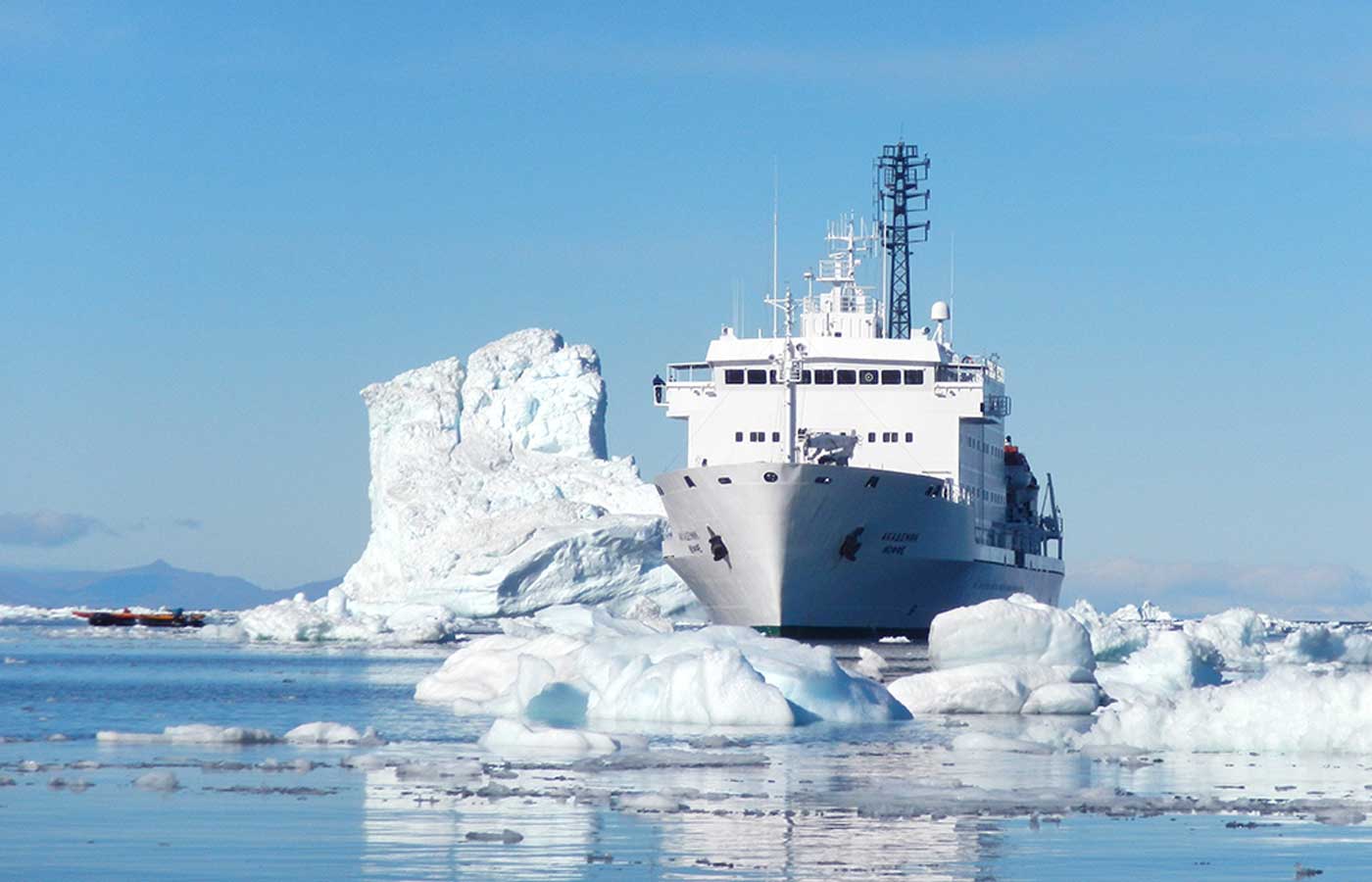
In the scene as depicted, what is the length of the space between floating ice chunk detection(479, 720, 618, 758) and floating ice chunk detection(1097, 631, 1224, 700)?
30.8 ft

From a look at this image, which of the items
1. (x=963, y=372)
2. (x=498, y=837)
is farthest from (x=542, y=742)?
(x=963, y=372)

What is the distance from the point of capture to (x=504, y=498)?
74.1 meters

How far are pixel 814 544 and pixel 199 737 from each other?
79.0 feet

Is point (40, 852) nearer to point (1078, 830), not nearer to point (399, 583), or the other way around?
point (1078, 830)

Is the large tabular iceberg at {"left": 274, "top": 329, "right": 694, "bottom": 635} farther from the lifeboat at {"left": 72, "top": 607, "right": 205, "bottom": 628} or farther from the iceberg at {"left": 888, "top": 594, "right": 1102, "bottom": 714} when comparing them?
the iceberg at {"left": 888, "top": 594, "right": 1102, "bottom": 714}

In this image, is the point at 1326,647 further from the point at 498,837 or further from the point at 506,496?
the point at 506,496

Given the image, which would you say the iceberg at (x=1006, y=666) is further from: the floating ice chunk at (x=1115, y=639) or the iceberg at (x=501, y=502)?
the iceberg at (x=501, y=502)

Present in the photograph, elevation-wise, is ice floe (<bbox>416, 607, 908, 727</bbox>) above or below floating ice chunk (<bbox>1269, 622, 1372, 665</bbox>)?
below

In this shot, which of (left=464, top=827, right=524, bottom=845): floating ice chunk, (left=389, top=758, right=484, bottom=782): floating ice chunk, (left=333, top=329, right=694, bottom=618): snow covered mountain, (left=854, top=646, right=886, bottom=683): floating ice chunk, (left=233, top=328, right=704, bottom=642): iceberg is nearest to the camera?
(left=464, top=827, right=524, bottom=845): floating ice chunk

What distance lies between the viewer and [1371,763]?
56.4 ft

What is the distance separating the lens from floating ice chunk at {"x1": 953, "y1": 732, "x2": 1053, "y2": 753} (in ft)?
58.5

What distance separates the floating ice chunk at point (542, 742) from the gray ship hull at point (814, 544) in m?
22.9

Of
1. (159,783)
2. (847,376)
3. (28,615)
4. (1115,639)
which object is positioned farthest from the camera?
(28,615)

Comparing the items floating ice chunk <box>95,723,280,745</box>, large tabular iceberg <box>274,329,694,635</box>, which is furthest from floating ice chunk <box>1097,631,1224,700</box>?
large tabular iceberg <box>274,329,694,635</box>
